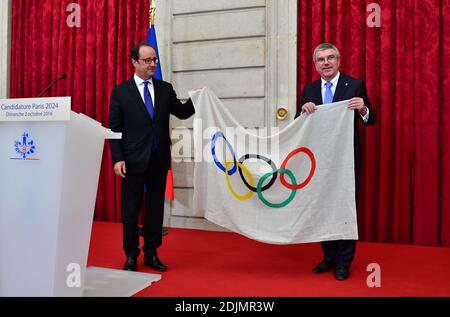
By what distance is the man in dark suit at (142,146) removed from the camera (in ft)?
7.78

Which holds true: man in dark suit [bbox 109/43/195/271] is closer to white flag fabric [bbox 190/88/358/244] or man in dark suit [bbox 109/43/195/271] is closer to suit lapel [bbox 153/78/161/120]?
suit lapel [bbox 153/78/161/120]

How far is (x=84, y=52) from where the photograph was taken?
4.36 metres

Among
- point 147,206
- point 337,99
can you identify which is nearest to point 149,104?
point 147,206

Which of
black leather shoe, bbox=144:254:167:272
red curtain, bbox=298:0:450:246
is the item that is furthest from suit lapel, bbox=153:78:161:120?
red curtain, bbox=298:0:450:246

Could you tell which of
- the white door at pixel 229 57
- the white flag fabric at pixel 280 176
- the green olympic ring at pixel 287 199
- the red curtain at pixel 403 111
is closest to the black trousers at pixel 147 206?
the white flag fabric at pixel 280 176

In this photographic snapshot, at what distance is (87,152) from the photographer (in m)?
1.65

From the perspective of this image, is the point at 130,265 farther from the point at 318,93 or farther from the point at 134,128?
the point at 318,93

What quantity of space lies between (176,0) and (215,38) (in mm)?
536

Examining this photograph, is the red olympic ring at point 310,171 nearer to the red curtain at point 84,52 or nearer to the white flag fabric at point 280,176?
the white flag fabric at point 280,176

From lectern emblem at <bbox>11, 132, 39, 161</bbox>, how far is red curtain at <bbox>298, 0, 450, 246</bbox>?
8.15 feet

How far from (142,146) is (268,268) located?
1.01 metres

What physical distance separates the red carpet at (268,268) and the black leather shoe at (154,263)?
40 mm
